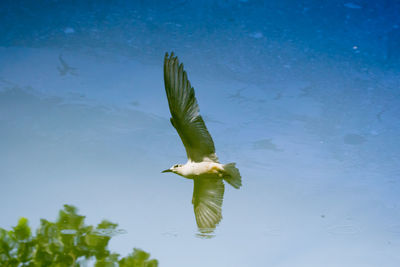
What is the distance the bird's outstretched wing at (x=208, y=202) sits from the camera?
445cm

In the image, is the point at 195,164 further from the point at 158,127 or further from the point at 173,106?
the point at 158,127

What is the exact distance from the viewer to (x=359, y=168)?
18.0 meters

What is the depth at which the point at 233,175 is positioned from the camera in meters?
3.95

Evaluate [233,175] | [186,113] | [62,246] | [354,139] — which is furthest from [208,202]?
[354,139]

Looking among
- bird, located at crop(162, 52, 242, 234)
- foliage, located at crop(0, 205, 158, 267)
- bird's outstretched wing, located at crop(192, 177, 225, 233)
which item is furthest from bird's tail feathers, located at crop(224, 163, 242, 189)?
foliage, located at crop(0, 205, 158, 267)

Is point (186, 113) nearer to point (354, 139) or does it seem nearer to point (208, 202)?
point (208, 202)

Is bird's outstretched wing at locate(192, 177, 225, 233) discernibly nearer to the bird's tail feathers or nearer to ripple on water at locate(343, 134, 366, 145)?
the bird's tail feathers

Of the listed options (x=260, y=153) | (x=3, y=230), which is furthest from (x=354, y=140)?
(x=3, y=230)

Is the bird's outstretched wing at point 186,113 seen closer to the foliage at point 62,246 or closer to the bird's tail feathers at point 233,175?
the bird's tail feathers at point 233,175

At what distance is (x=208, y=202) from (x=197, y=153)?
0.92 meters

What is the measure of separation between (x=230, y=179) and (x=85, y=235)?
8262mm

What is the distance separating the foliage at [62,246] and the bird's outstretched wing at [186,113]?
285 inches

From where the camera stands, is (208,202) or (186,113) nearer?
→ (186,113)

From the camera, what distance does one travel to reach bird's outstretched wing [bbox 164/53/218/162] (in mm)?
3582
